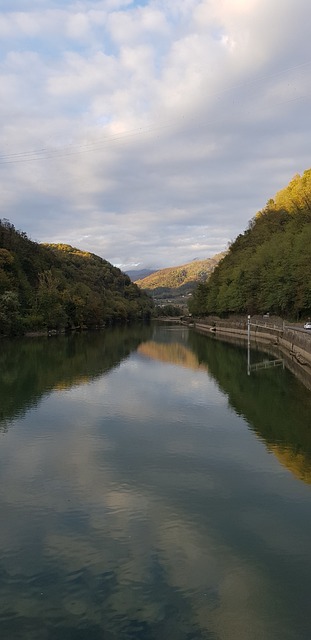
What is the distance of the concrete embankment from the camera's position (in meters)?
34.2

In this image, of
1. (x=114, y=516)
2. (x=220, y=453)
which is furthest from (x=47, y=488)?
(x=220, y=453)

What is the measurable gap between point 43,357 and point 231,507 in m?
34.8

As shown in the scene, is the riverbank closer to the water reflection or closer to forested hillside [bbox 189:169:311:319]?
forested hillside [bbox 189:169:311:319]

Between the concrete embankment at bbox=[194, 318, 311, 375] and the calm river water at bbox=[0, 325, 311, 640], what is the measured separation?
12.0m

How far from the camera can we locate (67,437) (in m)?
17.0

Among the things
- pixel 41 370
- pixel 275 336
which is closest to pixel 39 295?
pixel 275 336

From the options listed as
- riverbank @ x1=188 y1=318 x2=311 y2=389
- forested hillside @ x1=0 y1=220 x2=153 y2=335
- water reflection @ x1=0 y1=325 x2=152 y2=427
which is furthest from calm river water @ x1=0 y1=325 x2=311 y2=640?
forested hillside @ x1=0 y1=220 x2=153 y2=335

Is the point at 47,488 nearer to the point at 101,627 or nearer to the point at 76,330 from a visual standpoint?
the point at 101,627

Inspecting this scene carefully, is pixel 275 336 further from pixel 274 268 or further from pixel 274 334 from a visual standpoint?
pixel 274 268

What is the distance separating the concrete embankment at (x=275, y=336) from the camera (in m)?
34.2

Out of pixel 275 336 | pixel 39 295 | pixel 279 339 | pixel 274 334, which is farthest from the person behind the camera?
pixel 39 295

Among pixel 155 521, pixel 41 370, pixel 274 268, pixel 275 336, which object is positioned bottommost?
pixel 155 521

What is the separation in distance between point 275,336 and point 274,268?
15.3m

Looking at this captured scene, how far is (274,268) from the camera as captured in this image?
228ft
